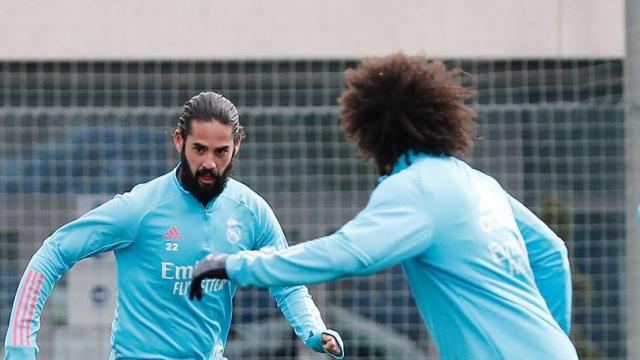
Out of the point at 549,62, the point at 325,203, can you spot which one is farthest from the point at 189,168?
the point at 549,62

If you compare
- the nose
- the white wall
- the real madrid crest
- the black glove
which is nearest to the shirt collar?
the black glove

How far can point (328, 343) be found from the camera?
510cm

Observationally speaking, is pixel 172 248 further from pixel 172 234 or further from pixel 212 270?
pixel 212 270

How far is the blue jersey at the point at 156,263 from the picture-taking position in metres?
5.09

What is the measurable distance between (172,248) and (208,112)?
518 millimetres

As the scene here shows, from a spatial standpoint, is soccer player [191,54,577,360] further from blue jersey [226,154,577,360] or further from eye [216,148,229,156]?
eye [216,148,229,156]

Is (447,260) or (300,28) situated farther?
(300,28)

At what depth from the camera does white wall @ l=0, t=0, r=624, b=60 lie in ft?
29.3

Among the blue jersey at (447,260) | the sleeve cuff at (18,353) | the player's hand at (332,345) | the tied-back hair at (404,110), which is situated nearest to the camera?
the blue jersey at (447,260)

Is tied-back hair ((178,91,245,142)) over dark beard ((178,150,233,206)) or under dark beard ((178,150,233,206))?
over

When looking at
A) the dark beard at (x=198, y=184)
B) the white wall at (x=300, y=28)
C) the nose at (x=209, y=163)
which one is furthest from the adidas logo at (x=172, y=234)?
the white wall at (x=300, y=28)

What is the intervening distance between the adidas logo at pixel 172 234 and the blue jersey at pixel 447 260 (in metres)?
1.20

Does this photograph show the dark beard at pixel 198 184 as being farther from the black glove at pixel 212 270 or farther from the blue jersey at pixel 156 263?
the black glove at pixel 212 270

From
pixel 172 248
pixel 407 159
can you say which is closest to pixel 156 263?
pixel 172 248
